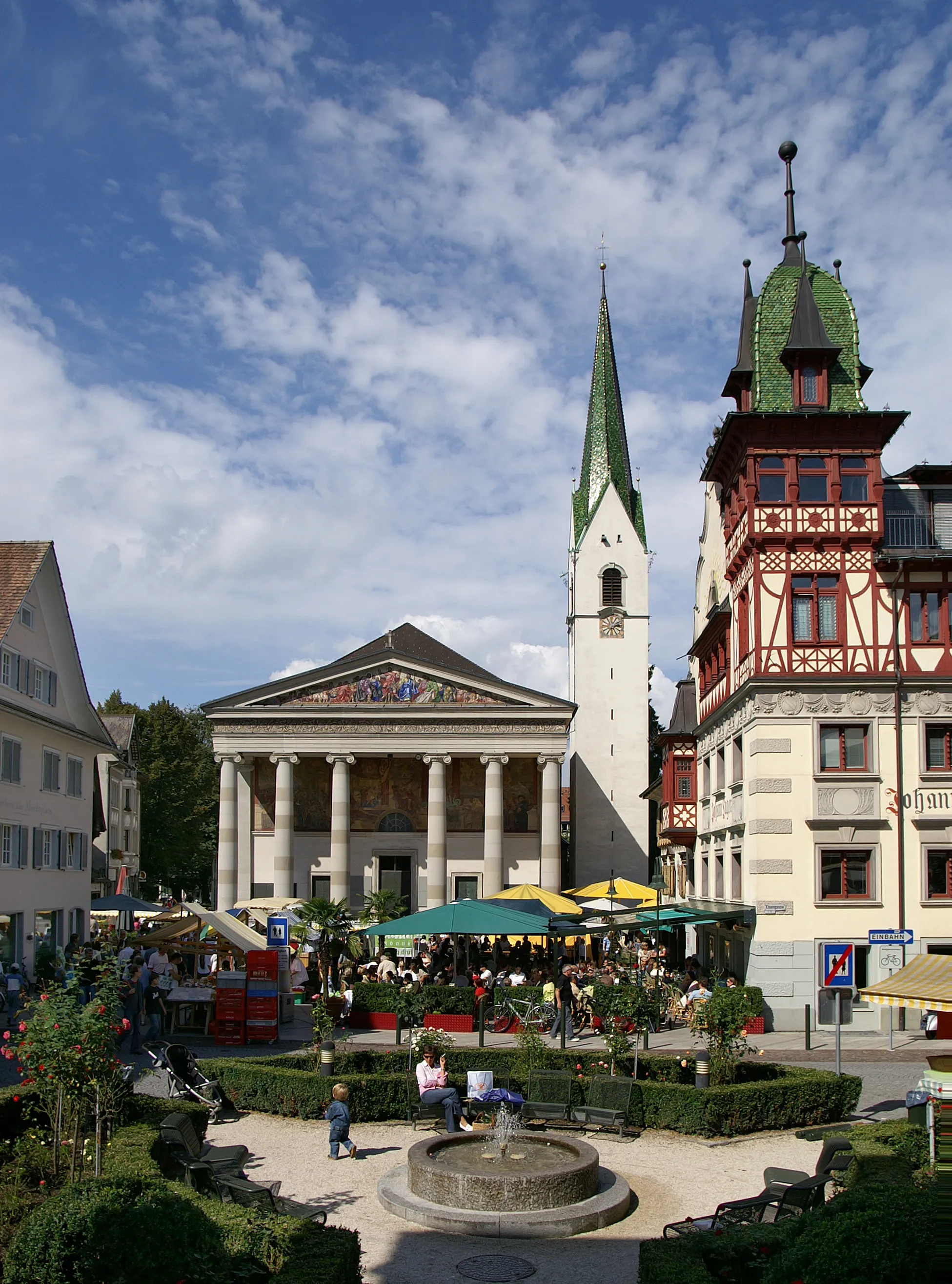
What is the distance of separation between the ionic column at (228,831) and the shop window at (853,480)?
3504 centimetres

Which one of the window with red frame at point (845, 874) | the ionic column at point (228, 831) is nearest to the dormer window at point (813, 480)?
the window with red frame at point (845, 874)

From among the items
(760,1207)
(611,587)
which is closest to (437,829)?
(611,587)

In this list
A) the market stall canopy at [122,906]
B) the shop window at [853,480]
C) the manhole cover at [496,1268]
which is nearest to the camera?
the manhole cover at [496,1268]

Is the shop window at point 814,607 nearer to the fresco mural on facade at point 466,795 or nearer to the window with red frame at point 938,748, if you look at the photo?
the window with red frame at point 938,748

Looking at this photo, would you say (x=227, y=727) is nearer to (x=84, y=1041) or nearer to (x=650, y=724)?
(x=650, y=724)

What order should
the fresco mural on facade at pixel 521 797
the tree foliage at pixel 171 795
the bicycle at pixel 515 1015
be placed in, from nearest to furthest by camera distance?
1. the bicycle at pixel 515 1015
2. the fresco mural on facade at pixel 521 797
3. the tree foliage at pixel 171 795

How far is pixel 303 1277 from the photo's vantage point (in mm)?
9047

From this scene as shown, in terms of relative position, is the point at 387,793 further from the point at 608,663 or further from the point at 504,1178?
the point at 504,1178

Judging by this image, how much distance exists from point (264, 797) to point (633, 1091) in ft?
147

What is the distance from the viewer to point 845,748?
30.0 meters

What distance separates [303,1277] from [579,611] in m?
65.8

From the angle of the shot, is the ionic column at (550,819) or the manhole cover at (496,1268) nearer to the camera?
the manhole cover at (496,1268)

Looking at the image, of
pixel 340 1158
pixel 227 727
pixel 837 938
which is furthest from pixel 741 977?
pixel 227 727

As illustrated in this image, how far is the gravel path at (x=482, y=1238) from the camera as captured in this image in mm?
11773
